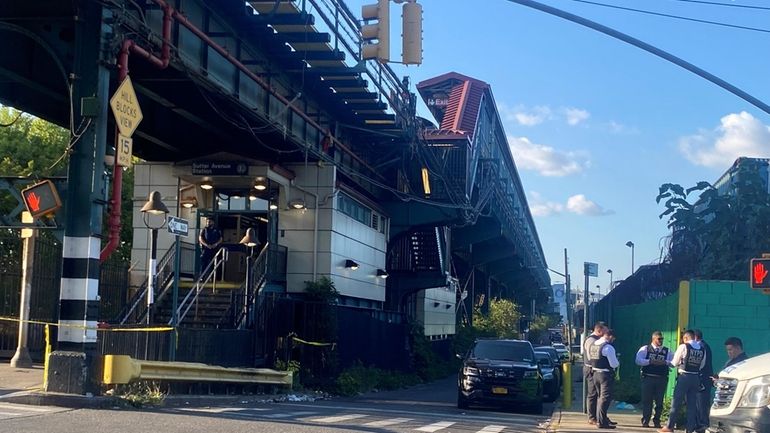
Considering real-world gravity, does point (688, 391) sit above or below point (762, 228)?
below

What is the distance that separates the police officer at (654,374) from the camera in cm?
1599

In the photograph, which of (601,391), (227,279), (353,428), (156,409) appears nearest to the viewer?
(353,428)

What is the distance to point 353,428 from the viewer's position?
41.8 feet

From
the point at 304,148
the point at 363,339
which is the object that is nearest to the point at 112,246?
the point at 304,148

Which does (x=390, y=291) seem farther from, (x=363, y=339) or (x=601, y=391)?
(x=601, y=391)

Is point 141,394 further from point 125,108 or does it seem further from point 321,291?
point 321,291

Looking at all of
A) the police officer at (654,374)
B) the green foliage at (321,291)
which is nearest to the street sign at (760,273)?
the police officer at (654,374)

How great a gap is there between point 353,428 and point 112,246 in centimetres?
502

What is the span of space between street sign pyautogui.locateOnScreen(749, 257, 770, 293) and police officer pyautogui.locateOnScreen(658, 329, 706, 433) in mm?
1242

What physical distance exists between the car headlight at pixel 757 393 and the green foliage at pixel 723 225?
580 inches

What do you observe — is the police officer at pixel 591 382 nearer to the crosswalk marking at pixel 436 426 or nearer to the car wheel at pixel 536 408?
the crosswalk marking at pixel 436 426

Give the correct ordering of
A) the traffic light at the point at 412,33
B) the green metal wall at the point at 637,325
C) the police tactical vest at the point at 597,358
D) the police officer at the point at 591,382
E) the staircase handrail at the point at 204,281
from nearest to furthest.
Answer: the traffic light at the point at 412,33
the police tactical vest at the point at 597,358
the police officer at the point at 591,382
the green metal wall at the point at 637,325
the staircase handrail at the point at 204,281

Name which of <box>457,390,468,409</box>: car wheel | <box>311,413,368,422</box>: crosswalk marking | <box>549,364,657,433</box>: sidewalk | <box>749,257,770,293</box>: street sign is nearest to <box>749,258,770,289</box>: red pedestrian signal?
<box>749,257,770,293</box>: street sign

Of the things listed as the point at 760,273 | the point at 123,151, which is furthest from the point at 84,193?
the point at 760,273
